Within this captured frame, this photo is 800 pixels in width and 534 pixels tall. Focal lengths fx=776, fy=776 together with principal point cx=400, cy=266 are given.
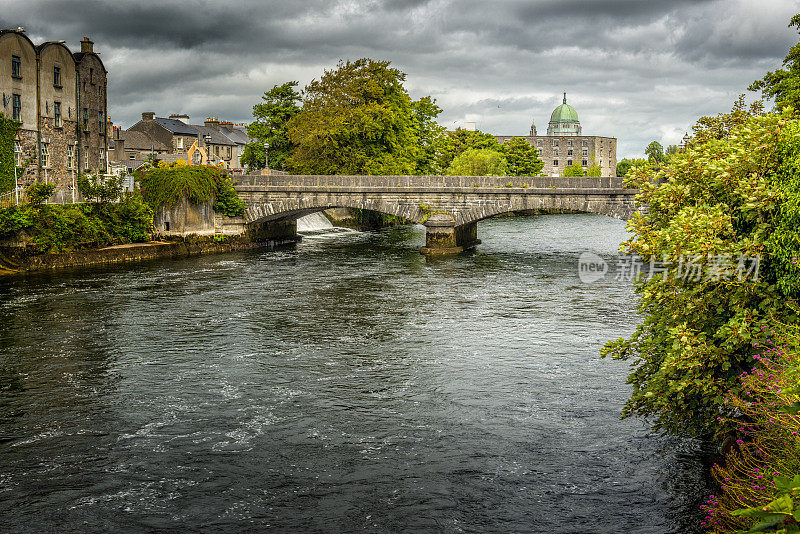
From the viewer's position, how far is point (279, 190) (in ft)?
146

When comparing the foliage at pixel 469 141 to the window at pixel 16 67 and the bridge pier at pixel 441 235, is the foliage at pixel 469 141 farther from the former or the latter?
the window at pixel 16 67

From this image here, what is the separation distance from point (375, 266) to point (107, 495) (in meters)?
25.9

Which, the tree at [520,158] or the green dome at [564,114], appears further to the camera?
the green dome at [564,114]

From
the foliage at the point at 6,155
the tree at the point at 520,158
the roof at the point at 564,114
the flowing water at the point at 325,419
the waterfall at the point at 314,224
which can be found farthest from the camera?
the roof at the point at 564,114

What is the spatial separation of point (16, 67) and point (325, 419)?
35812 mm

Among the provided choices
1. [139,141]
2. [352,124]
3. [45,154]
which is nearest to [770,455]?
[45,154]

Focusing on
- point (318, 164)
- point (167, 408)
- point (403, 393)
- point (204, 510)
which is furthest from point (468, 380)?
point (318, 164)

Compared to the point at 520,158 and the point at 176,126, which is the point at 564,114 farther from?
the point at 176,126

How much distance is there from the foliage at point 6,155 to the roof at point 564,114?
163m

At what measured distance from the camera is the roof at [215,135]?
306 ft

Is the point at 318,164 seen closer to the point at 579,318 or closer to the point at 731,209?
the point at 579,318

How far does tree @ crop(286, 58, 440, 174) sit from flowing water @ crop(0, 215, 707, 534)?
2839 cm

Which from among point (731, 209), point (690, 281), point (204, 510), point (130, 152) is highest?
point (130, 152)

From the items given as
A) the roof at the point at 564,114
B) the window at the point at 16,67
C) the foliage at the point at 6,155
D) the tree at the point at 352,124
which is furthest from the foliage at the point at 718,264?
the roof at the point at 564,114
